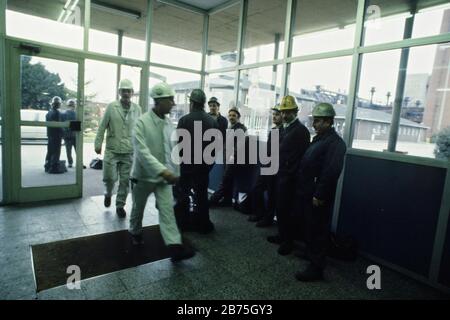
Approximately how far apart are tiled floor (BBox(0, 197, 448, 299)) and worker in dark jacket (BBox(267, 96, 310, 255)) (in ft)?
0.89

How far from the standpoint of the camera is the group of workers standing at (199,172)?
239 cm

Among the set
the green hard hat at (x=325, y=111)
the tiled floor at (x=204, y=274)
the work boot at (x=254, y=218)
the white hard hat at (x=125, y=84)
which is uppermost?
the white hard hat at (x=125, y=84)

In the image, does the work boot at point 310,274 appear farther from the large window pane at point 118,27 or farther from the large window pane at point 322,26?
the large window pane at point 118,27

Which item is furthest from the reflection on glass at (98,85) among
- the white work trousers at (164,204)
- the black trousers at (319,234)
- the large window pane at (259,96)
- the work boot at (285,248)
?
the black trousers at (319,234)

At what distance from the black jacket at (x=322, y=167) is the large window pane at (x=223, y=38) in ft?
9.78

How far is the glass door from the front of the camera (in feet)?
12.0

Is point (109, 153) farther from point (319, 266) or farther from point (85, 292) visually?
point (319, 266)

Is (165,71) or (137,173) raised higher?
(165,71)

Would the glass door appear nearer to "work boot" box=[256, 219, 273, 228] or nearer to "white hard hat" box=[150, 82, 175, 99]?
"white hard hat" box=[150, 82, 175, 99]

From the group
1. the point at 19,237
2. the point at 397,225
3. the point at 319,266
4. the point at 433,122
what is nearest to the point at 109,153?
the point at 19,237

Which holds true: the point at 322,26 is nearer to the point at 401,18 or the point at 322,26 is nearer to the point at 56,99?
the point at 401,18

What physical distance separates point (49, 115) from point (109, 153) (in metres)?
1.14

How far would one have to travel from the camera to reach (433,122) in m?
2.61

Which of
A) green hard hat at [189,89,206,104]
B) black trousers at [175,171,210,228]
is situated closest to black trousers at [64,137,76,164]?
black trousers at [175,171,210,228]
